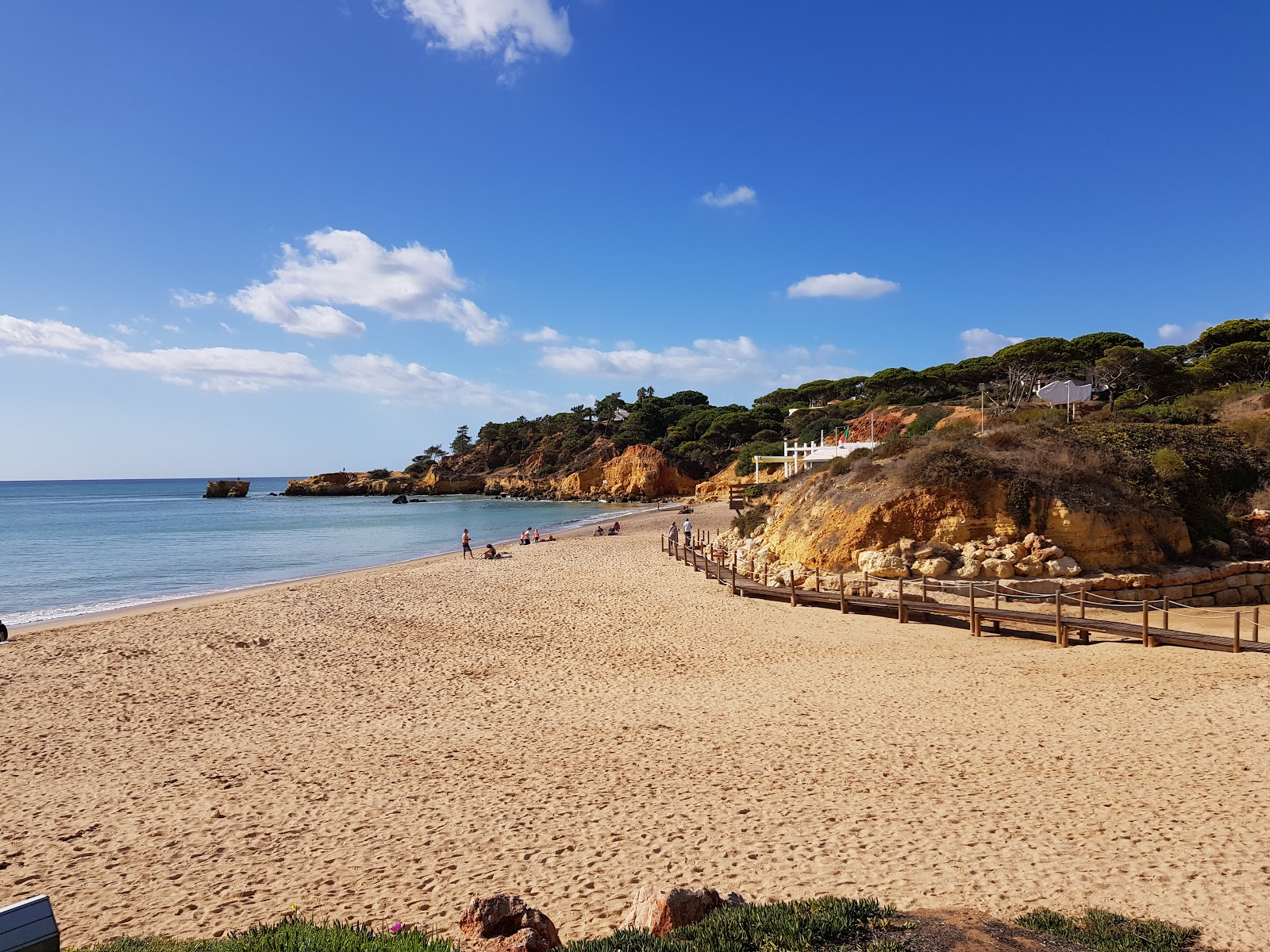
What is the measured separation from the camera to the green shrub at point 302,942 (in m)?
4.12

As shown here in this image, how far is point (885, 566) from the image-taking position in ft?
61.2

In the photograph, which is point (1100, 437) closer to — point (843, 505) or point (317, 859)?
point (843, 505)

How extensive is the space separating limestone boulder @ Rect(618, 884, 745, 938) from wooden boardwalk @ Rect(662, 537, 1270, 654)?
1282cm

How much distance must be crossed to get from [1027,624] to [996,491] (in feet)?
14.9

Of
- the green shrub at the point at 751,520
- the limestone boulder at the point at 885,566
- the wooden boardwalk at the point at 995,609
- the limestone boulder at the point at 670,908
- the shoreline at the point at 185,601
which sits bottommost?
the shoreline at the point at 185,601

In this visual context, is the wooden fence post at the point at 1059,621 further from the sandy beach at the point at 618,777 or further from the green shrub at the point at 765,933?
the green shrub at the point at 765,933

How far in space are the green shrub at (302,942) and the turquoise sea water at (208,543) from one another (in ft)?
67.2

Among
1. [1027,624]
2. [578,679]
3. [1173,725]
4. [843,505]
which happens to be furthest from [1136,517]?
[578,679]

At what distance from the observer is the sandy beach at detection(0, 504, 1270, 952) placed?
5.73 meters

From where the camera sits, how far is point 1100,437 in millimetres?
21438

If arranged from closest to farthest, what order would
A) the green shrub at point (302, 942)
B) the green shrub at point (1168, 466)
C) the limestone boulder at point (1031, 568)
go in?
the green shrub at point (302, 942) < the limestone boulder at point (1031, 568) < the green shrub at point (1168, 466)

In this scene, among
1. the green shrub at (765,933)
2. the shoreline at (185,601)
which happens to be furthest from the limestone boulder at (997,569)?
the shoreline at (185,601)

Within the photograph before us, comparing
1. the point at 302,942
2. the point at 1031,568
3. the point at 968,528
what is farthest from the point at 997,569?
the point at 302,942

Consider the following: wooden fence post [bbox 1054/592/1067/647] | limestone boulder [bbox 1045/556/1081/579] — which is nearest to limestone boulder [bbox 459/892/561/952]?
wooden fence post [bbox 1054/592/1067/647]
